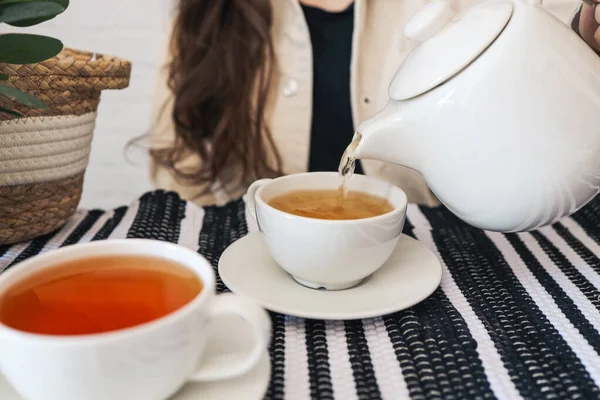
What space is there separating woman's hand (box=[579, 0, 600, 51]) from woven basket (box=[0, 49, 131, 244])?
49cm

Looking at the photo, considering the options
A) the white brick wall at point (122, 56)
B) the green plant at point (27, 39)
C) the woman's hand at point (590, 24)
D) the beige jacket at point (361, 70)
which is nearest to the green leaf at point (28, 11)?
the green plant at point (27, 39)

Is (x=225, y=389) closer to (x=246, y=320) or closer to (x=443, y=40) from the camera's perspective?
(x=246, y=320)

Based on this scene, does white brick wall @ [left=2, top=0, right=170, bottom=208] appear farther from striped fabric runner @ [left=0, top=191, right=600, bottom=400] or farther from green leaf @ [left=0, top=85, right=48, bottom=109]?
green leaf @ [left=0, top=85, right=48, bottom=109]

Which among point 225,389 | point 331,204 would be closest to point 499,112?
point 331,204

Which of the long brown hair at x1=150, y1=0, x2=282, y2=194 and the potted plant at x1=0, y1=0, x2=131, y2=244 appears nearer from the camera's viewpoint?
the potted plant at x1=0, y1=0, x2=131, y2=244

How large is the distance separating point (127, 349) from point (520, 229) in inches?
14.9

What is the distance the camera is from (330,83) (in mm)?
1082

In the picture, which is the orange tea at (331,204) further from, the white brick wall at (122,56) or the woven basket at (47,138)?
the white brick wall at (122,56)

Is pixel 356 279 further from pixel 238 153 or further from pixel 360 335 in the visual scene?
pixel 238 153

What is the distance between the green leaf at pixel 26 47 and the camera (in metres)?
0.45

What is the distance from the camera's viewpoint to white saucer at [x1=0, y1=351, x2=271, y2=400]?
330mm

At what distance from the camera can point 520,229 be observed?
51 centimetres

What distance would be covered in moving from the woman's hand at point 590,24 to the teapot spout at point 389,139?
234 mm

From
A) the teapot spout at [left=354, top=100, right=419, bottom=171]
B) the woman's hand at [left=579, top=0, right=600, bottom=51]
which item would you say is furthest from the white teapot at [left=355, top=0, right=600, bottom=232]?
the woman's hand at [left=579, top=0, right=600, bottom=51]
